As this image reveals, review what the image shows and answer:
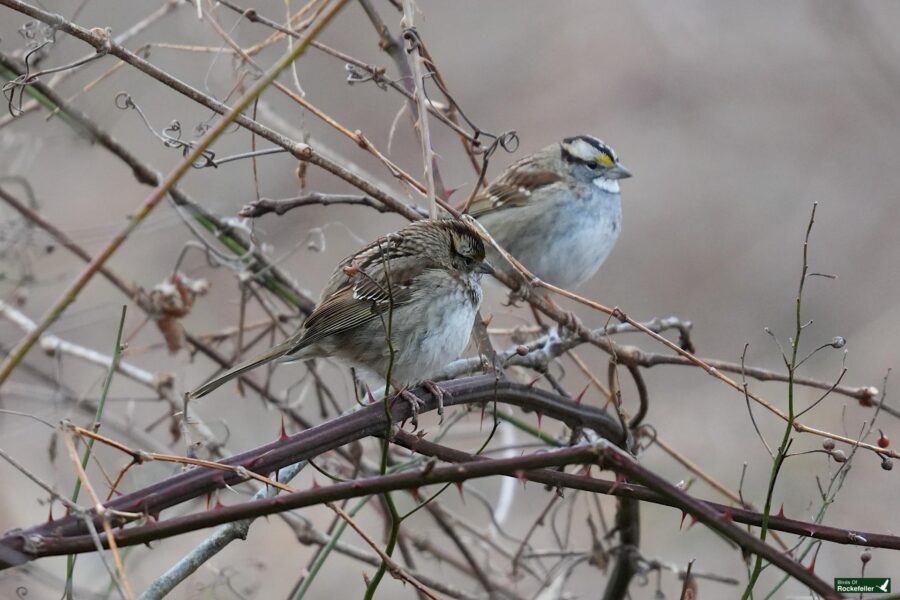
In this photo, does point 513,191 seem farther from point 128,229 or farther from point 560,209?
point 128,229

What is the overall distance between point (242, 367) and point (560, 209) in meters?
2.39

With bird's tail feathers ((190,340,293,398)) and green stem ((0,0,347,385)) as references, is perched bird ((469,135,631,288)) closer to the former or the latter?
bird's tail feathers ((190,340,293,398))

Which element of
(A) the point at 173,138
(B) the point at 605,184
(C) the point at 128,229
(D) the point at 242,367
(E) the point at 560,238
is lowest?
(C) the point at 128,229

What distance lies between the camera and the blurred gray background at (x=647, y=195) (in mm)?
6562

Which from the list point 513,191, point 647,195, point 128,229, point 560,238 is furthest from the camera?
point 647,195

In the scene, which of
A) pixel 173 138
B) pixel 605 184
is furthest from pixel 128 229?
pixel 605 184

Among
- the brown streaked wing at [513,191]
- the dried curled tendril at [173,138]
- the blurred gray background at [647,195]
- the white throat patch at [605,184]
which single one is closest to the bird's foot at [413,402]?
the dried curled tendril at [173,138]

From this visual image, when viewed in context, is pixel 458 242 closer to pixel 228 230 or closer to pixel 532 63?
pixel 228 230

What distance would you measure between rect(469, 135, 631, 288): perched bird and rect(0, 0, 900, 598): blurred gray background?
396 mm

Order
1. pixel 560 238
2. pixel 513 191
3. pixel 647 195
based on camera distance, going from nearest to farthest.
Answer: pixel 560 238, pixel 513 191, pixel 647 195

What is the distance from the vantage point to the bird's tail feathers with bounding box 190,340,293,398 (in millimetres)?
2974

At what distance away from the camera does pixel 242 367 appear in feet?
10.4

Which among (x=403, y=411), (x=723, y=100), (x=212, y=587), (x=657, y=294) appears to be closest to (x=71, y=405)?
(x=212, y=587)

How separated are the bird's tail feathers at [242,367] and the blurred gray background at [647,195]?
52 cm
